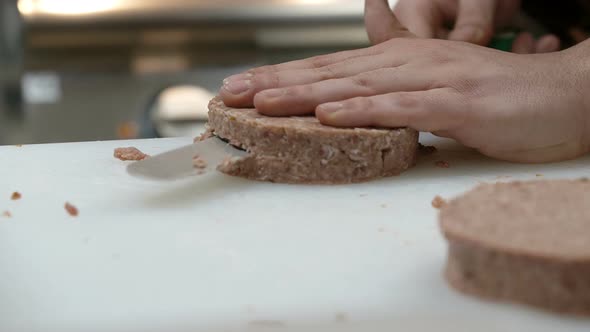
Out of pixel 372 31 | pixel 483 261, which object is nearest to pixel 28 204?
pixel 483 261

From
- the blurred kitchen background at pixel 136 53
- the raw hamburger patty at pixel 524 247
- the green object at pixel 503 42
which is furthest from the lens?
the blurred kitchen background at pixel 136 53

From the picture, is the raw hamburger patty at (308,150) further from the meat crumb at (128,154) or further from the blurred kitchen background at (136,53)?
the blurred kitchen background at (136,53)

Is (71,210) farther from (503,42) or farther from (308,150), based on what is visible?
(503,42)

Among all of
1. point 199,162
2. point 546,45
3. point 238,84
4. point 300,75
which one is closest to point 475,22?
point 546,45

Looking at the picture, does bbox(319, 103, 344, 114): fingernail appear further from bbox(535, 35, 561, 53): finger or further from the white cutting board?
bbox(535, 35, 561, 53): finger

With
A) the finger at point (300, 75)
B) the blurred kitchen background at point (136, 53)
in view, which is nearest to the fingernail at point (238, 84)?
the finger at point (300, 75)

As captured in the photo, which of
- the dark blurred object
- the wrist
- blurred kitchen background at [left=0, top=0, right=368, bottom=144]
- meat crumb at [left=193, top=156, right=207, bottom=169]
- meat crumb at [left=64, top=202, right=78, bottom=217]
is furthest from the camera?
blurred kitchen background at [left=0, top=0, right=368, bottom=144]

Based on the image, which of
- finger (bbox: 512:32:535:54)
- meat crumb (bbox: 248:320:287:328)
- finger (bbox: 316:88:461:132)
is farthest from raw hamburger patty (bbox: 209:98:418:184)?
finger (bbox: 512:32:535:54)
